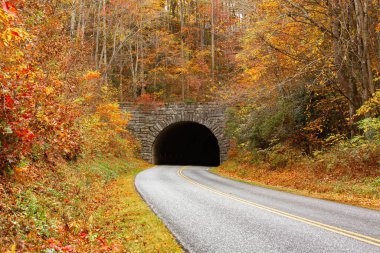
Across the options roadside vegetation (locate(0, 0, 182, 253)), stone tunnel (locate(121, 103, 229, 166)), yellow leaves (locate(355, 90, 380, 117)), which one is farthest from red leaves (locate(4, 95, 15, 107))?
stone tunnel (locate(121, 103, 229, 166))

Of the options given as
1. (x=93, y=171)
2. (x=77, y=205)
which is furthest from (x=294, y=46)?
(x=77, y=205)

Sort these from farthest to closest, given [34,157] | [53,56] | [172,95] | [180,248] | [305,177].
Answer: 1. [172,95]
2. [305,177]
3. [53,56]
4. [34,157]
5. [180,248]

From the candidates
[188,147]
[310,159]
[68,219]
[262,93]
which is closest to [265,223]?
[68,219]

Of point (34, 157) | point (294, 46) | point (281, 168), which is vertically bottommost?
point (281, 168)

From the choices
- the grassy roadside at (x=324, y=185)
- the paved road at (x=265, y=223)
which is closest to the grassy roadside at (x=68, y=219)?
the paved road at (x=265, y=223)

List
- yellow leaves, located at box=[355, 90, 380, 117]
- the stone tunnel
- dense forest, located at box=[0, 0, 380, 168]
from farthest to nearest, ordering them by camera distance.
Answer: the stone tunnel < yellow leaves, located at box=[355, 90, 380, 117] < dense forest, located at box=[0, 0, 380, 168]

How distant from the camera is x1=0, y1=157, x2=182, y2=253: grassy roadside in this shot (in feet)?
19.2

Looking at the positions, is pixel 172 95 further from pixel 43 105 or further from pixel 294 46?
pixel 43 105

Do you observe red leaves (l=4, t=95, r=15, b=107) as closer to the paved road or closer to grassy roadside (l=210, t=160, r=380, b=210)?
the paved road

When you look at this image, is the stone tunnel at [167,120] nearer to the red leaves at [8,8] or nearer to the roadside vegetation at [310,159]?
the roadside vegetation at [310,159]

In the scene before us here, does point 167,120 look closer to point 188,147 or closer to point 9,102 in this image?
point 188,147

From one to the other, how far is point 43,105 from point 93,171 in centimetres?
757

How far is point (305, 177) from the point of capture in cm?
1549

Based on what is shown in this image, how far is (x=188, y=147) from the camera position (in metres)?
44.4
